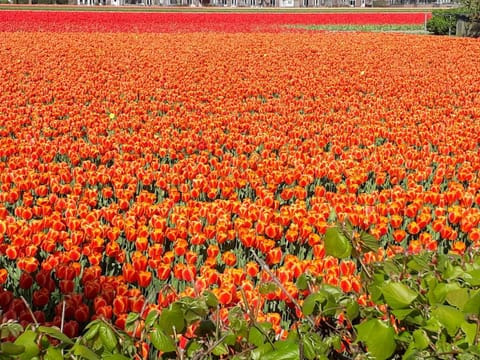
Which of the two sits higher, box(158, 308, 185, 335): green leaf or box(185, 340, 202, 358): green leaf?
box(158, 308, 185, 335): green leaf

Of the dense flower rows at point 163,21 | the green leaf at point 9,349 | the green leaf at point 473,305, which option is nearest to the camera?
the green leaf at point 9,349

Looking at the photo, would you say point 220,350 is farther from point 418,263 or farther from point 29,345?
point 418,263

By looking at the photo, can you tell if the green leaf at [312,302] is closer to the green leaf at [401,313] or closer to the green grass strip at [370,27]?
the green leaf at [401,313]

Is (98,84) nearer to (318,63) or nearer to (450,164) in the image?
(318,63)

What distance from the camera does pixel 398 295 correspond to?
1792 millimetres

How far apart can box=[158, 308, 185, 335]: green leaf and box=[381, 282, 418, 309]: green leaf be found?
614 mm

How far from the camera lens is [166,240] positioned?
4258 millimetres

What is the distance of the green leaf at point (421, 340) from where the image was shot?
1864 millimetres

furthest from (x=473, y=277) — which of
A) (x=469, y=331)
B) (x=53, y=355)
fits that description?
(x=53, y=355)

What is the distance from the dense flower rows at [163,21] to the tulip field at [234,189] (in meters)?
13.4

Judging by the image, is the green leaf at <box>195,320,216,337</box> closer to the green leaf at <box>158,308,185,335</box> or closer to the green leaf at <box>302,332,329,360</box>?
the green leaf at <box>158,308,185,335</box>

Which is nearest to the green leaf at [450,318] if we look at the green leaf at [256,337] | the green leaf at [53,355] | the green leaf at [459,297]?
the green leaf at [459,297]

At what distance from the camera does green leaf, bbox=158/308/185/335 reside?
1.73 meters

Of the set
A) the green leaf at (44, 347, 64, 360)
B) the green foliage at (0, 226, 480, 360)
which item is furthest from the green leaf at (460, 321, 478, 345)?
the green leaf at (44, 347, 64, 360)
